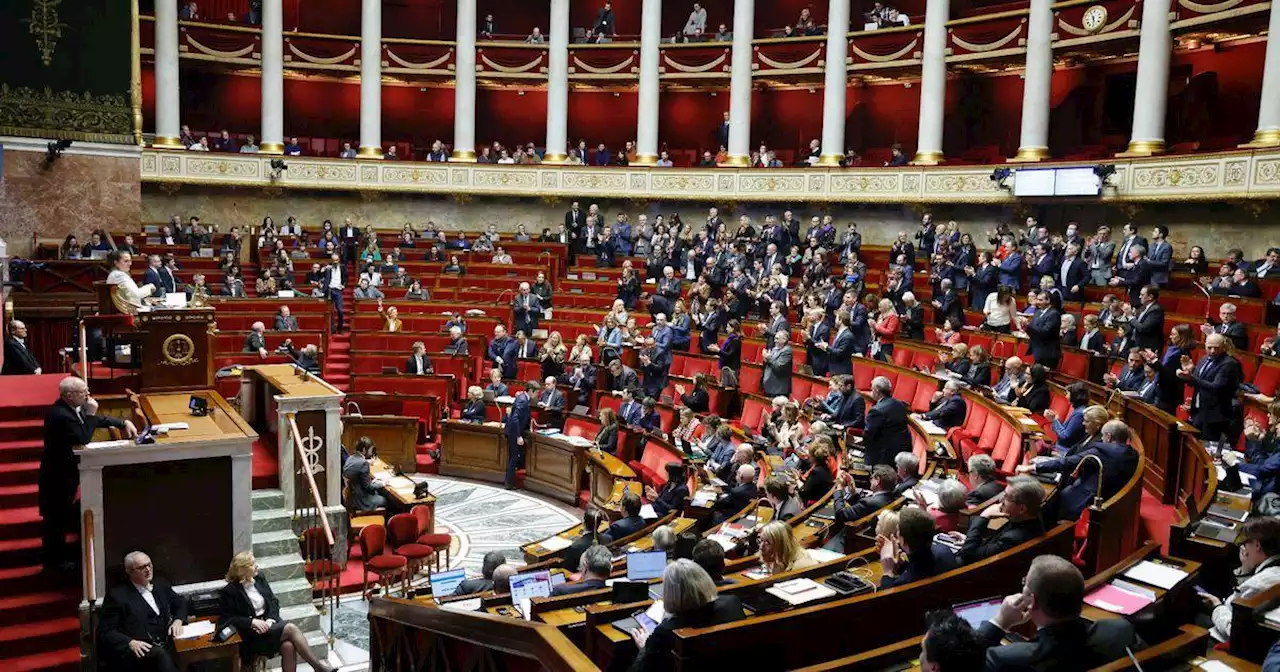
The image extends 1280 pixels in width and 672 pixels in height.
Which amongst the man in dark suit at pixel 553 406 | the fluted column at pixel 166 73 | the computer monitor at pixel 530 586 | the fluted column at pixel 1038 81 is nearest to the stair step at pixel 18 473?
the computer monitor at pixel 530 586

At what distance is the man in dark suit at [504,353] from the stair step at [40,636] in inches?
346

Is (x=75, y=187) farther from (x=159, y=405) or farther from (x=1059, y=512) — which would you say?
(x=1059, y=512)

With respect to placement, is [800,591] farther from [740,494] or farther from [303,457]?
[303,457]

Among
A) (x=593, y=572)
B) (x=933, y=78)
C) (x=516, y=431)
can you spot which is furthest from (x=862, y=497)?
(x=933, y=78)

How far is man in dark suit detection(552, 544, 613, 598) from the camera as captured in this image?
5.89 m

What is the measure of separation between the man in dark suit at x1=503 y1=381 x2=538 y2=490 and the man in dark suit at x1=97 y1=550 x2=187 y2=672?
6774mm

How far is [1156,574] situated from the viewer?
4.62 meters

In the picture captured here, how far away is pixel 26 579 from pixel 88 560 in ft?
2.41

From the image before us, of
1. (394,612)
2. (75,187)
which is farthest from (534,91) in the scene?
(394,612)

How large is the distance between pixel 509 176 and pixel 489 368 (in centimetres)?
912

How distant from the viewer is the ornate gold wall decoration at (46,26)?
15641 mm

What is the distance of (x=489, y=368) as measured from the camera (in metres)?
16.4

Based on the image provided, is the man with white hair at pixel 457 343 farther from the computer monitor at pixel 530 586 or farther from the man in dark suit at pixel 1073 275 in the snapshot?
the computer monitor at pixel 530 586

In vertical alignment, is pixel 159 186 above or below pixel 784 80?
below
